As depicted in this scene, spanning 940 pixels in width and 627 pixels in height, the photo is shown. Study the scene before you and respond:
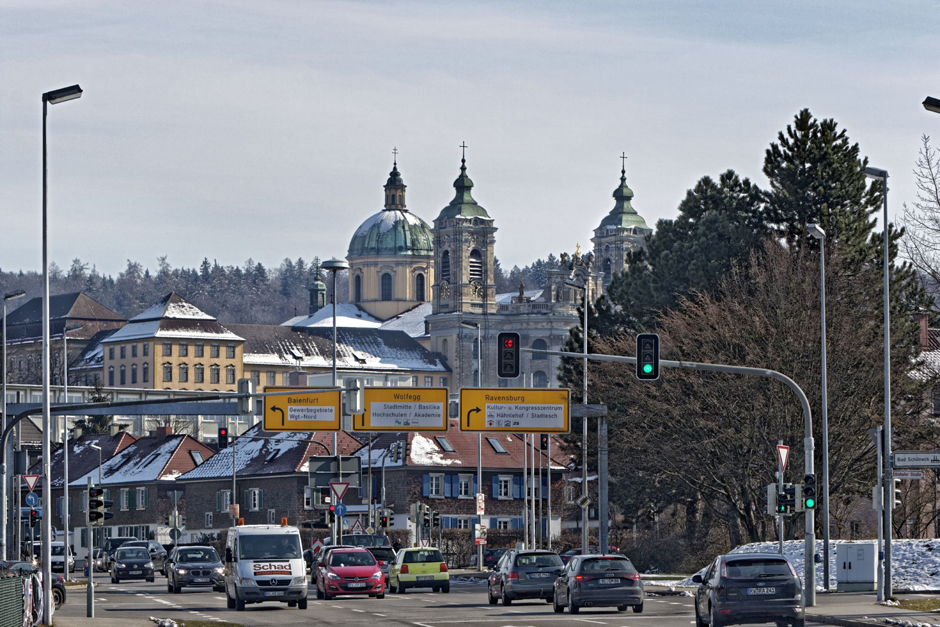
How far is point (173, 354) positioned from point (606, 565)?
164748 mm

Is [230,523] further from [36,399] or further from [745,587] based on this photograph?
[745,587]

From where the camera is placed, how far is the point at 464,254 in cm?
18838

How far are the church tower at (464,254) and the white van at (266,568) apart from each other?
149m

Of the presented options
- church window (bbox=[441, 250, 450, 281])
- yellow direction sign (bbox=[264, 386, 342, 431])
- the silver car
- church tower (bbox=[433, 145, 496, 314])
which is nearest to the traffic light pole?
the silver car

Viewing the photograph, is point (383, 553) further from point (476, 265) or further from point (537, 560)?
point (476, 265)

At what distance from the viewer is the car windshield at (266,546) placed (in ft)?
128

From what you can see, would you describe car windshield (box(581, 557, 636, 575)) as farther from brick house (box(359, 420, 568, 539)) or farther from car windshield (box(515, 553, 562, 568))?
brick house (box(359, 420, 568, 539))

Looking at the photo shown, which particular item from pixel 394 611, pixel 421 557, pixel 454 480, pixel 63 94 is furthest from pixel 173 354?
pixel 63 94

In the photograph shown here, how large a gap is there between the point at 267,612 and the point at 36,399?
185 ft

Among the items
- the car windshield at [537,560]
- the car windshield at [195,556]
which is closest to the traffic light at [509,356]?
the car windshield at [537,560]

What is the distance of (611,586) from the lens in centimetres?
3459

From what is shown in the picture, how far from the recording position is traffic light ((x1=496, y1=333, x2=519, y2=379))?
37594 mm

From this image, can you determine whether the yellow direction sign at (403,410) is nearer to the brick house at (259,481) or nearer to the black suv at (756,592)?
the black suv at (756,592)

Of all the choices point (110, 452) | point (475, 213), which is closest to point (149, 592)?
point (110, 452)
